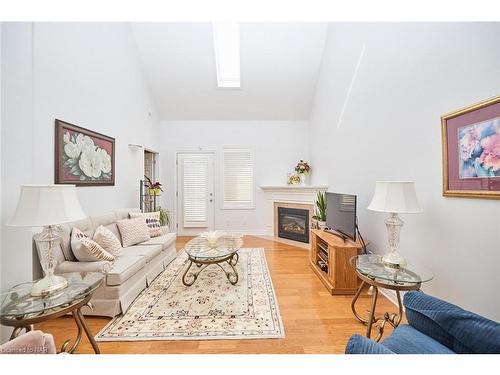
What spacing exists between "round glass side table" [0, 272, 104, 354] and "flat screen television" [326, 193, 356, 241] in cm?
260

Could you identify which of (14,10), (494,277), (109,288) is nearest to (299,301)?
(494,277)

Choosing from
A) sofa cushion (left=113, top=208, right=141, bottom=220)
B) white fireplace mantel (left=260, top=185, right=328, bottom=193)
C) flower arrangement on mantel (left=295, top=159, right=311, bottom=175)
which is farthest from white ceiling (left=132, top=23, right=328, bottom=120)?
sofa cushion (left=113, top=208, right=141, bottom=220)

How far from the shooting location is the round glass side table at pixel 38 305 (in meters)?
1.17

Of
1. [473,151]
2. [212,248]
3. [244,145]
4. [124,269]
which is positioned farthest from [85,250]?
[244,145]

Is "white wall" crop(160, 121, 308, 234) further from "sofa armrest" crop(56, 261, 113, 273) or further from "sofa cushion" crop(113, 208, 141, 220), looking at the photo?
"sofa armrest" crop(56, 261, 113, 273)

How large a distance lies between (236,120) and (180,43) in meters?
1.93

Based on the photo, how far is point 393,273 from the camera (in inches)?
62.6

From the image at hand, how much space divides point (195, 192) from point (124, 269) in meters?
3.13

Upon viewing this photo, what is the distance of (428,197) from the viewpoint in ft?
5.89

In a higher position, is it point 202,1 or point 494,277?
point 202,1

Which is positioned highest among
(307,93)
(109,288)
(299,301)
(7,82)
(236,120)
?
(307,93)

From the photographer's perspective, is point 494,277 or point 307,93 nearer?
point 494,277

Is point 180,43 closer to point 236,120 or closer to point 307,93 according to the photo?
point 236,120

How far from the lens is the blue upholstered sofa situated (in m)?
0.77
